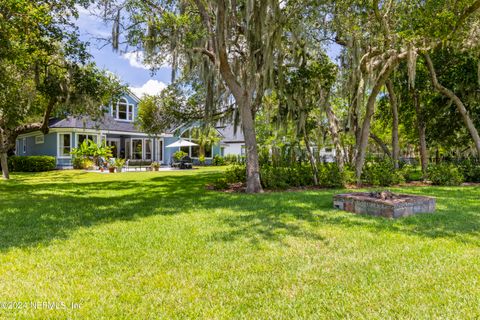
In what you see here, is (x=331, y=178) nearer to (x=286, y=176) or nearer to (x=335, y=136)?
(x=286, y=176)

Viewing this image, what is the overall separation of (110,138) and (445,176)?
21.2 metres

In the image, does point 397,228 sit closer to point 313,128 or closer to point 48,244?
point 48,244

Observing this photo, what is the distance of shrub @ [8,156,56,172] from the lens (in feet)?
62.4

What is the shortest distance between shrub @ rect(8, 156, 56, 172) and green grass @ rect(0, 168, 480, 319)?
50.5ft

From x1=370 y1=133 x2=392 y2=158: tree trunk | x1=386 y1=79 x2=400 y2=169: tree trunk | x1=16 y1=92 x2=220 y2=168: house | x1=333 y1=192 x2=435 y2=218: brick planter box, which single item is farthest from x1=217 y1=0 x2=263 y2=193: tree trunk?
x1=16 y1=92 x2=220 y2=168: house

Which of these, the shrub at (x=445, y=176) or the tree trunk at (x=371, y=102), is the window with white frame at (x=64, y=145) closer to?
the tree trunk at (x=371, y=102)

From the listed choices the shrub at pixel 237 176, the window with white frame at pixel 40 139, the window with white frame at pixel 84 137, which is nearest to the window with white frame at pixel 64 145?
the window with white frame at pixel 84 137

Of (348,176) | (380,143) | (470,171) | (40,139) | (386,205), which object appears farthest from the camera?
(40,139)

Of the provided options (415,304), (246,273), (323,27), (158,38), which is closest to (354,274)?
(415,304)

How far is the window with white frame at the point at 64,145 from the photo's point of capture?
2047 cm

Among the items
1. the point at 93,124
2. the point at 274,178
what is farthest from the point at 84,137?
the point at 274,178

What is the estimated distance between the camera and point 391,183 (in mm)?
11258

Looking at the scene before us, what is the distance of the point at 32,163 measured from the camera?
18984 millimetres

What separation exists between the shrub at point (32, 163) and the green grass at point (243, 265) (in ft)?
50.5
